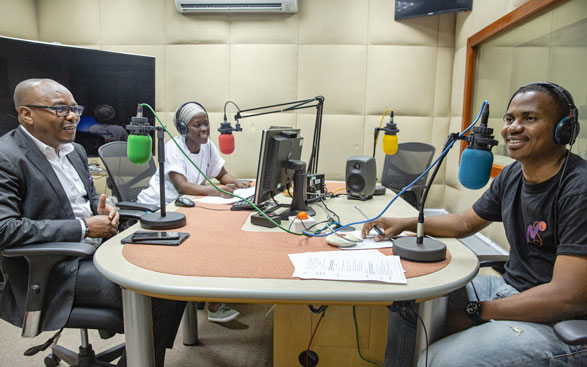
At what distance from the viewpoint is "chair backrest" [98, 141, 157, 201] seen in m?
2.16

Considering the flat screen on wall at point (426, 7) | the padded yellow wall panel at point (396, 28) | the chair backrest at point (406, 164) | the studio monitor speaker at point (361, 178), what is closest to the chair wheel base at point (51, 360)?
the studio monitor speaker at point (361, 178)

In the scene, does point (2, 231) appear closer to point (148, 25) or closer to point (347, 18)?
point (148, 25)

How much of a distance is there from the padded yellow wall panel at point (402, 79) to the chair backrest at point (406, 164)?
2.08ft

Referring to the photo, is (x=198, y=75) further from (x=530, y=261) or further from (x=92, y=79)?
(x=530, y=261)

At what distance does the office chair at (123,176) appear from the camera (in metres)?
1.99

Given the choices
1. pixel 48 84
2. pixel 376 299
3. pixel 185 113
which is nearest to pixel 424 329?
pixel 376 299

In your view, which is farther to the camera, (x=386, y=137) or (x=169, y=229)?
(x=386, y=137)

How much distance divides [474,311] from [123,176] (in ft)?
6.59

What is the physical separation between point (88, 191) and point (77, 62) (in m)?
1.72

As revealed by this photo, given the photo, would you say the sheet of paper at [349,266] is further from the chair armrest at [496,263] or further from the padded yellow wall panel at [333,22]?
the padded yellow wall panel at [333,22]

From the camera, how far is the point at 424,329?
1133 millimetres

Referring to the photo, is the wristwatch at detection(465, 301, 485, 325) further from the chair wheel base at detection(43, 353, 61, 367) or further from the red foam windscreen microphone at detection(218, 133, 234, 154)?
the chair wheel base at detection(43, 353, 61, 367)

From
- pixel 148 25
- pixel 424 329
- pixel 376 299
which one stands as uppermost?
pixel 148 25

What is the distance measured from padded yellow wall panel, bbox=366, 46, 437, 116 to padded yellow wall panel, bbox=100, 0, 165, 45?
6.82 ft
